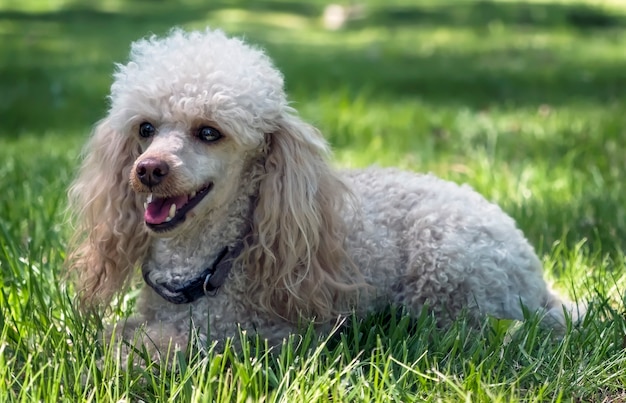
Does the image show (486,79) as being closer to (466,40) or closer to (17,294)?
(466,40)

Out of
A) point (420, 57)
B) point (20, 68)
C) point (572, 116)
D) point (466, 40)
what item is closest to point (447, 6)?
point (466, 40)

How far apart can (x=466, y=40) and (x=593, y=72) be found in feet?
9.97

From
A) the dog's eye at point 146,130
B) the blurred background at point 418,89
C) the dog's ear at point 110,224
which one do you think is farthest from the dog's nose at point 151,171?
the blurred background at point 418,89

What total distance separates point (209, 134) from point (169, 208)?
273mm

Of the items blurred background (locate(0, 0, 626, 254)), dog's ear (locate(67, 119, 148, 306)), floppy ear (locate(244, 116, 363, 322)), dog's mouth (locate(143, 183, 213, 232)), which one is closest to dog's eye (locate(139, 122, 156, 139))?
dog's ear (locate(67, 119, 148, 306))

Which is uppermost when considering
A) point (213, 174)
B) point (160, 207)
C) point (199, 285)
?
point (213, 174)

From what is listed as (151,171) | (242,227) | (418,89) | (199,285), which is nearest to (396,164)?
(242,227)

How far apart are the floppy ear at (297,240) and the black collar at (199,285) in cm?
8

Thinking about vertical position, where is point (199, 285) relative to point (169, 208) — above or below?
below

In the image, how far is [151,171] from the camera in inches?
115

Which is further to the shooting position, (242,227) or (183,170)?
(242,227)

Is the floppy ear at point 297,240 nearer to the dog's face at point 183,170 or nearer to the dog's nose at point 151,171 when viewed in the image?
the dog's face at point 183,170

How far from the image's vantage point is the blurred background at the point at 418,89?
518 centimetres

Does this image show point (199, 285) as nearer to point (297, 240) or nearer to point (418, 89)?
point (297, 240)
